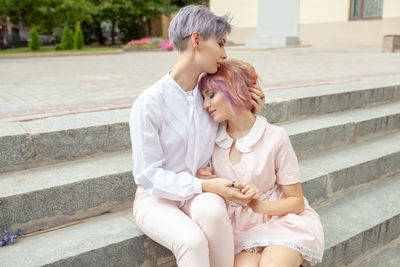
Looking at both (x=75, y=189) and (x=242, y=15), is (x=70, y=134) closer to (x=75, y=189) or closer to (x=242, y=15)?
(x=75, y=189)

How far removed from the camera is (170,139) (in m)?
1.95

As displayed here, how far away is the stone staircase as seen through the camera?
6.59ft

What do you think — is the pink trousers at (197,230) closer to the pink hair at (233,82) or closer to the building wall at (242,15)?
the pink hair at (233,82)

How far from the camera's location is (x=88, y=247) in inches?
75.4

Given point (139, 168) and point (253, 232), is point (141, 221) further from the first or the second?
point (253, 232)

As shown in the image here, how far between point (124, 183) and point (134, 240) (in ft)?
1.45

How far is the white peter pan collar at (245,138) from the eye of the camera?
202 cm

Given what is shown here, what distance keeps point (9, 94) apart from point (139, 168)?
3.21 m

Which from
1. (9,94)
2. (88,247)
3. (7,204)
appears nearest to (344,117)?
(88,247)

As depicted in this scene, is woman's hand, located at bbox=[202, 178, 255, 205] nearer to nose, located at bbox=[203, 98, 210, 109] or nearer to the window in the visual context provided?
nose, located at bbox=[203, 98, 210, 109]

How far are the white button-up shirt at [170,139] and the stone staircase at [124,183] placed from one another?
0.38m

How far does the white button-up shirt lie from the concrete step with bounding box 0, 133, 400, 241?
1.47ft

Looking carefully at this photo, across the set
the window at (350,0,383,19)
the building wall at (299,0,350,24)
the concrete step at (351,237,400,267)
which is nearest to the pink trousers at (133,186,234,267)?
the concrete step at (351,237,400,267)

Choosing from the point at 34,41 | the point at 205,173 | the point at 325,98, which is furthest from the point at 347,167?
the point at 34,41
